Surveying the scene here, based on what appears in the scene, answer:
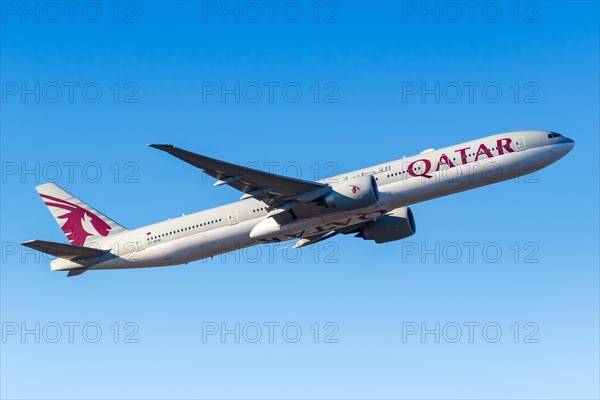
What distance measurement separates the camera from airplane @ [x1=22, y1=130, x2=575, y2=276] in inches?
1891

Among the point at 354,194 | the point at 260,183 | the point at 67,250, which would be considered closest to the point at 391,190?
the point at 354,194

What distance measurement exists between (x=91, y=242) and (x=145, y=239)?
16.3ft

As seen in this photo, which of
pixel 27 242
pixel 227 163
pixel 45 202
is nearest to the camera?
pixel 227 163

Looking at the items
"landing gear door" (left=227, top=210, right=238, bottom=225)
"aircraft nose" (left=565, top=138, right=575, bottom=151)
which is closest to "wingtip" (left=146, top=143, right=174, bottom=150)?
"landing gear door" (left=227, top=210, right=238, bottom=225)

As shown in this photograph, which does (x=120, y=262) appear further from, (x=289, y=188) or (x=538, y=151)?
(x=538, y=151)

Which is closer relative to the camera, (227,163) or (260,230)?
(227,163)

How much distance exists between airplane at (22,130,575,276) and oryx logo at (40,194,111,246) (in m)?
2.88

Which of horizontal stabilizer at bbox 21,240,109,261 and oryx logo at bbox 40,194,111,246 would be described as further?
oryx logo at bbox 40,194,111,246

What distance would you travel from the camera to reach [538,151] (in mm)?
48938

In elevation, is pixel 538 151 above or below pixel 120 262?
above

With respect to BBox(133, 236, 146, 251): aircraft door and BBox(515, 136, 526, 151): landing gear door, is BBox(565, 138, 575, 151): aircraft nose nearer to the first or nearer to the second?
BBox(515, 136, 526, 151): landing gear door

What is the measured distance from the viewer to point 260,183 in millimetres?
48562

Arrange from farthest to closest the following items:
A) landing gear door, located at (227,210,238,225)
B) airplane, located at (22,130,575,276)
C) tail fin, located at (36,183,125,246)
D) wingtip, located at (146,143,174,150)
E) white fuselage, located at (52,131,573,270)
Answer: tail fin, located at (36,183,125,246) < landing gear door, located at (227,210,238,225) < white fuselage, located at (52,131,573,270) < airplane, located at (22,130,575,276) < wingtip, located at (146,143,174,150)

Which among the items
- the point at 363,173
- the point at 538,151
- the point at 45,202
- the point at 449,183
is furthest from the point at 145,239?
the point at 538,151
